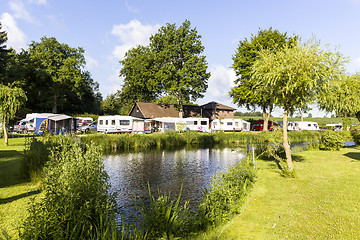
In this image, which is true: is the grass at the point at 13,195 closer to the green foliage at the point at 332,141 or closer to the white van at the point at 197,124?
the green foliage at the point at 332,141

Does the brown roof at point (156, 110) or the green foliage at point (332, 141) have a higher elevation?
the brown roof at point (156, 110)

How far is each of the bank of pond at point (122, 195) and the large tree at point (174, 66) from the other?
29.3 meters

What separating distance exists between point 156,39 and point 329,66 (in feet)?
138

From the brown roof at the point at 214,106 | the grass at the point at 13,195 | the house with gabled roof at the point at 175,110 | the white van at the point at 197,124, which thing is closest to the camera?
the grass at the point at 13,195

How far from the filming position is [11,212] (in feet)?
19.9

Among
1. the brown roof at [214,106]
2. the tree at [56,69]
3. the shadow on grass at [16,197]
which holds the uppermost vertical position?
the tree at [56,69]

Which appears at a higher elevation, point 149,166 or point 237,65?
point 237,65

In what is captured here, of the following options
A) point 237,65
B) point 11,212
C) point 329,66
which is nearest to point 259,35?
point 237,65

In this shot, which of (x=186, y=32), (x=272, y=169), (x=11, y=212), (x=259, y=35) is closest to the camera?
(x=11, y=212)

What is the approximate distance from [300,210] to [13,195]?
8532mm

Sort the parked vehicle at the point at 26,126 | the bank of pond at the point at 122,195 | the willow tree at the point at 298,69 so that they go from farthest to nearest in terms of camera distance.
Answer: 1. the parked vehicle at the point at 26,126
2. the willow tree at the point at 298,69
3. the bank of pond at the point at 122,195

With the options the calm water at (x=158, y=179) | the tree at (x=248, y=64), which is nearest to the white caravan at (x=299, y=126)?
the tree at (x=248, y=64)

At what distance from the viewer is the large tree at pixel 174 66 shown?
43.8m

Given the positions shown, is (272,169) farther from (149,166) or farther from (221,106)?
(221,106)
